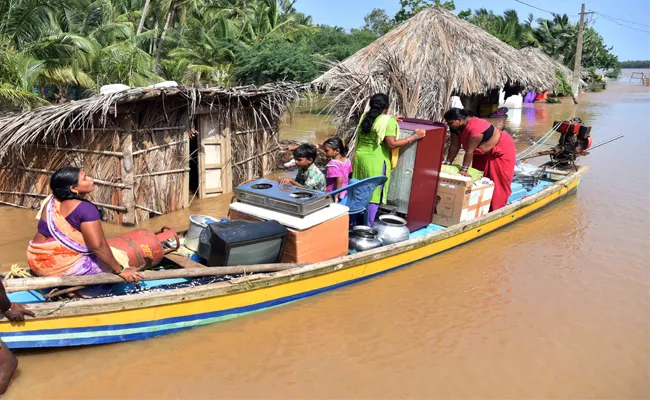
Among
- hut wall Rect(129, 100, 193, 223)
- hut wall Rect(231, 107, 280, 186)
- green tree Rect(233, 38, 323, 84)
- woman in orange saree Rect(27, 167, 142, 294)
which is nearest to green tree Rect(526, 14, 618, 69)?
green tree Rect(233, 38, 323, 84)

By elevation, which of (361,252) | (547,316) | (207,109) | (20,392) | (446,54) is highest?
(446,54)

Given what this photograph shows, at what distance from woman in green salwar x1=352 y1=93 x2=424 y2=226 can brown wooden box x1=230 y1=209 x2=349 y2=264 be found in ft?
2.76

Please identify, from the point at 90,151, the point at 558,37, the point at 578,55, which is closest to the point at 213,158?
the point at 90,151

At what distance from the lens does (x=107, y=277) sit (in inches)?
135

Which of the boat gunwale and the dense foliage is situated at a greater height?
the dense foliage

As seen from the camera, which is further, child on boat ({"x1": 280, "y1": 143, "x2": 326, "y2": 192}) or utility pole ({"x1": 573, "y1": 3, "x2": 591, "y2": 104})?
utility pole ({"x1": 573, "y1": 3, "x2": 591, "y2": 104})

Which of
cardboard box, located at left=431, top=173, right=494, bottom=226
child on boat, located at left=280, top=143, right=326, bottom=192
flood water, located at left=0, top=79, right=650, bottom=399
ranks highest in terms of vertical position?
child on boat, located at left=280, top=143, right=326, bottom=192

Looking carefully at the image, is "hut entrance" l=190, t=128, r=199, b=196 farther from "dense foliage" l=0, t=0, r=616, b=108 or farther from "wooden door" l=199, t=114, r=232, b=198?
"dense foliage" l=0, t=0, r=616, b=108

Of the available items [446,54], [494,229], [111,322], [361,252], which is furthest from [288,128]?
[111,322]

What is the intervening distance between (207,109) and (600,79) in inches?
1724

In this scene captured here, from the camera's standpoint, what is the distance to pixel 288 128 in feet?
61.2

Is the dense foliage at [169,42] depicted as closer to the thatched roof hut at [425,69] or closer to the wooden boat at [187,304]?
the thatched roof hut at [425,69]

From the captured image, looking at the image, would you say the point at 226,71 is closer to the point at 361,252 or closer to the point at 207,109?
the point at 207,109

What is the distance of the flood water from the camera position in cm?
360
